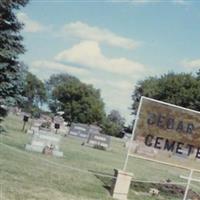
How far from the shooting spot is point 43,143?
1113 inches

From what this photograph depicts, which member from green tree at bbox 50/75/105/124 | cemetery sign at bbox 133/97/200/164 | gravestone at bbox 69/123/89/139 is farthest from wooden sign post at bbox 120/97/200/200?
green tree at bbox 50/75/105/124

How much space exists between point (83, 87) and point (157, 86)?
2060cm

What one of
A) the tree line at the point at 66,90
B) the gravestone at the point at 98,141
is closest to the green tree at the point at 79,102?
the tree line at the point at 66,90

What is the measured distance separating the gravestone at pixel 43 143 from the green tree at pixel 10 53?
80.5 inches

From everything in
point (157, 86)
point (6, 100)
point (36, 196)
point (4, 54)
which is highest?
point (157, 86)

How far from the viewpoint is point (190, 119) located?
58.5 feet

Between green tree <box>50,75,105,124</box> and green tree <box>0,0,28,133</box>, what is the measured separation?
9092 centimetres

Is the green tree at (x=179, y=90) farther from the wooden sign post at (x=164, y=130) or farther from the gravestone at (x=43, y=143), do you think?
the wooden sign post at (x=164, y=130)

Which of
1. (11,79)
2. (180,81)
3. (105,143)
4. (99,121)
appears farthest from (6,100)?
(99,121)

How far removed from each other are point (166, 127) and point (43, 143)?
37.9ft

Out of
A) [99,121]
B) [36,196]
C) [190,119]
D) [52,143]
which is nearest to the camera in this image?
[36,196]

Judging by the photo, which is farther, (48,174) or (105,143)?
(105,143)

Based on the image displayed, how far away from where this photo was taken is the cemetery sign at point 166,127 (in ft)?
58.0

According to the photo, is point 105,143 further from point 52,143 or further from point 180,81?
point 180,81
